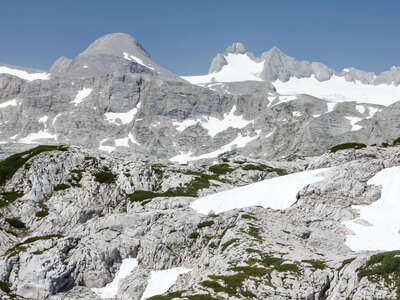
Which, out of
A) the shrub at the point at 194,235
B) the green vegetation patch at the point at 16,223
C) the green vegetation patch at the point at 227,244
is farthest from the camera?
the green vegetation patch at the point at 16,223

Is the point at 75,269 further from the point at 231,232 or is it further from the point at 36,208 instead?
the point at 36,208

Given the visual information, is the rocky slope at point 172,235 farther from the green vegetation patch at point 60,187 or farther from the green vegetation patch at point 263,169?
the green vegetation patch at point 263,169

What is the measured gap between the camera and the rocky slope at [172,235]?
127ft

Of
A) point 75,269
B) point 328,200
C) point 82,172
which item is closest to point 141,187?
point 82,172

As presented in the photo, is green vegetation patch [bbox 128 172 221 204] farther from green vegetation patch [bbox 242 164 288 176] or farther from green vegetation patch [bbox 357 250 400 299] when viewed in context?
green vegetation patch [bbox 357 250 400 299]

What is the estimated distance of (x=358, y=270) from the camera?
38.2 metres

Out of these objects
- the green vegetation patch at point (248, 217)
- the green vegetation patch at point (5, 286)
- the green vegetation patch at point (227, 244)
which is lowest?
the green vegetation patch at point (5, 286)

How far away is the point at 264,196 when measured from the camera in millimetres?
64688

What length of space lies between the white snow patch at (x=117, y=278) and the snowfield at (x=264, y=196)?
42.5 ft

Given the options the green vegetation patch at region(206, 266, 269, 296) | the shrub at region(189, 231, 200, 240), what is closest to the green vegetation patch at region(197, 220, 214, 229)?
the shrub at region(189, 231, 200, 240)

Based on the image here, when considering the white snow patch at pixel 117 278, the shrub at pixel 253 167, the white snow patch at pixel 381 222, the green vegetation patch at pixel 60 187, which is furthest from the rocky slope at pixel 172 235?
the shrub at pixel 253 167

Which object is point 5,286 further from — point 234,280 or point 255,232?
point 234,280

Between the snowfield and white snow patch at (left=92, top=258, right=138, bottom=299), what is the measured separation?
42.5 feet

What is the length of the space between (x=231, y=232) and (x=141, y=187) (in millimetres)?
35401
